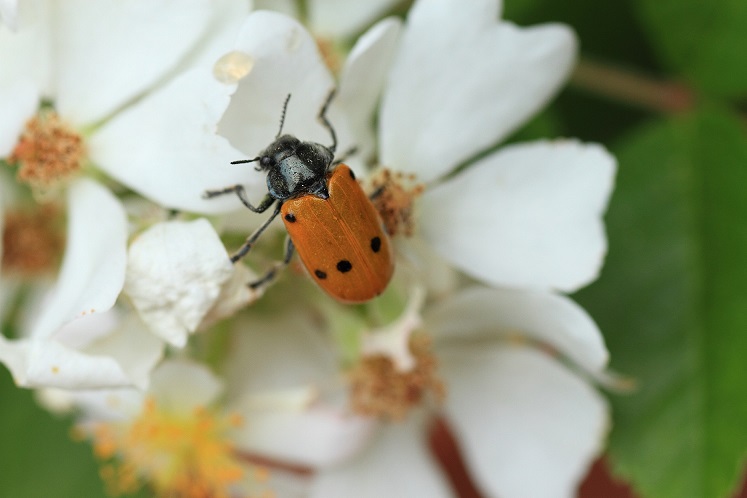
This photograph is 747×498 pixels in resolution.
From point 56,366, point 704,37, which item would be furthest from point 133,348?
point 704,37

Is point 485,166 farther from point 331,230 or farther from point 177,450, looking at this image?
point 177,450

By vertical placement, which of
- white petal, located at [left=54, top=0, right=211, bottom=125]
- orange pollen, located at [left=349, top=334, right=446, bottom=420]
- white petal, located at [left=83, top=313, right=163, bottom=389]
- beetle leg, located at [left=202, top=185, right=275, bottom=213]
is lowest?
orange pollen, located at [left=349, top=334, right=446, bottom=420]

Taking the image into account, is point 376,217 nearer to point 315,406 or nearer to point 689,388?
point 315,406

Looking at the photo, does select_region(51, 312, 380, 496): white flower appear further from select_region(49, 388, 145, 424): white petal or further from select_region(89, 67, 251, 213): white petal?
select_region(89, 67, 251, 213): white petal

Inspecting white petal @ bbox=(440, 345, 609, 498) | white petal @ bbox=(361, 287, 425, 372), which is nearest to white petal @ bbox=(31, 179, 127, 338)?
white petal @ bbox=(361, 287, 425, 372)

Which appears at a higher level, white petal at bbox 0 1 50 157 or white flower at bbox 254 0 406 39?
white petal at bbox 0 1 50 157

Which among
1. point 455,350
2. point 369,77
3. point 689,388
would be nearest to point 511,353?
point 455,350

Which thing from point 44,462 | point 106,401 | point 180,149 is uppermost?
point 180,149
